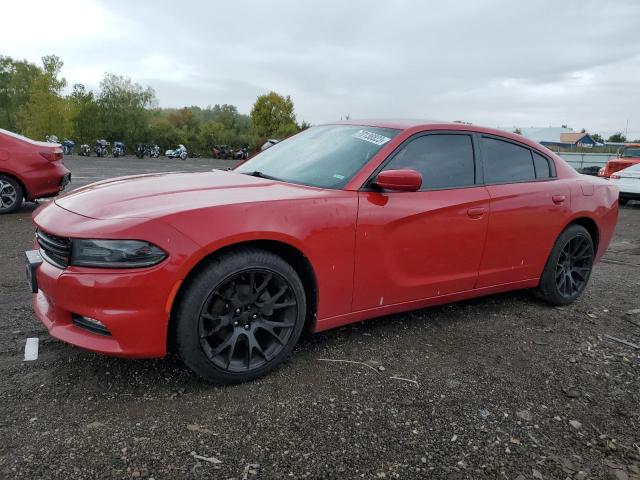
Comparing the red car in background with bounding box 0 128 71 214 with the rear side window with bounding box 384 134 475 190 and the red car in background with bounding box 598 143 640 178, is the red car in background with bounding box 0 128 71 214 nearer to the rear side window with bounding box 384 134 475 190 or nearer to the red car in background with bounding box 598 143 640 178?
the rear side window with bounding box 384 134 475 190

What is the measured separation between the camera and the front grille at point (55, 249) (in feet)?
7.79

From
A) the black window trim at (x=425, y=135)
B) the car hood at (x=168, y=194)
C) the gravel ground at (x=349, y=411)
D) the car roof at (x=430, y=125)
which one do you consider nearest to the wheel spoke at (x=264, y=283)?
the car hood at (x=168, y=194)

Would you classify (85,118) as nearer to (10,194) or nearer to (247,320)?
(10,194)

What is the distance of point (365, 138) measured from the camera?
3.32 metres

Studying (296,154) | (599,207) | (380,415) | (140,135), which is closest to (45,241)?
(296,154)

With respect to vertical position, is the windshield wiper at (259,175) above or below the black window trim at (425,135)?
below

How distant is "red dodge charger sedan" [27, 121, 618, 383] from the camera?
232 centimetres

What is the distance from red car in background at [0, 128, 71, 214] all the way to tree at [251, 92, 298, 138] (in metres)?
54.5

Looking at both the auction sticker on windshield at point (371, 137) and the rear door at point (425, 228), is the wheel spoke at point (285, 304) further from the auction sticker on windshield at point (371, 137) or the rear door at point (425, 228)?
the auction sticker on windshield at point (371, 137)

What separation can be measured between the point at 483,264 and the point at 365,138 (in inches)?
49.9

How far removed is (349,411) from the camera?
8.01 ft

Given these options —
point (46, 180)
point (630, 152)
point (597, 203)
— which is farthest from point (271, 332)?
point (630, 152)

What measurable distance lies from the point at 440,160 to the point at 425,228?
58 cm

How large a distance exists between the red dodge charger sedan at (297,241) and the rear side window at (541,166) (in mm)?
18
